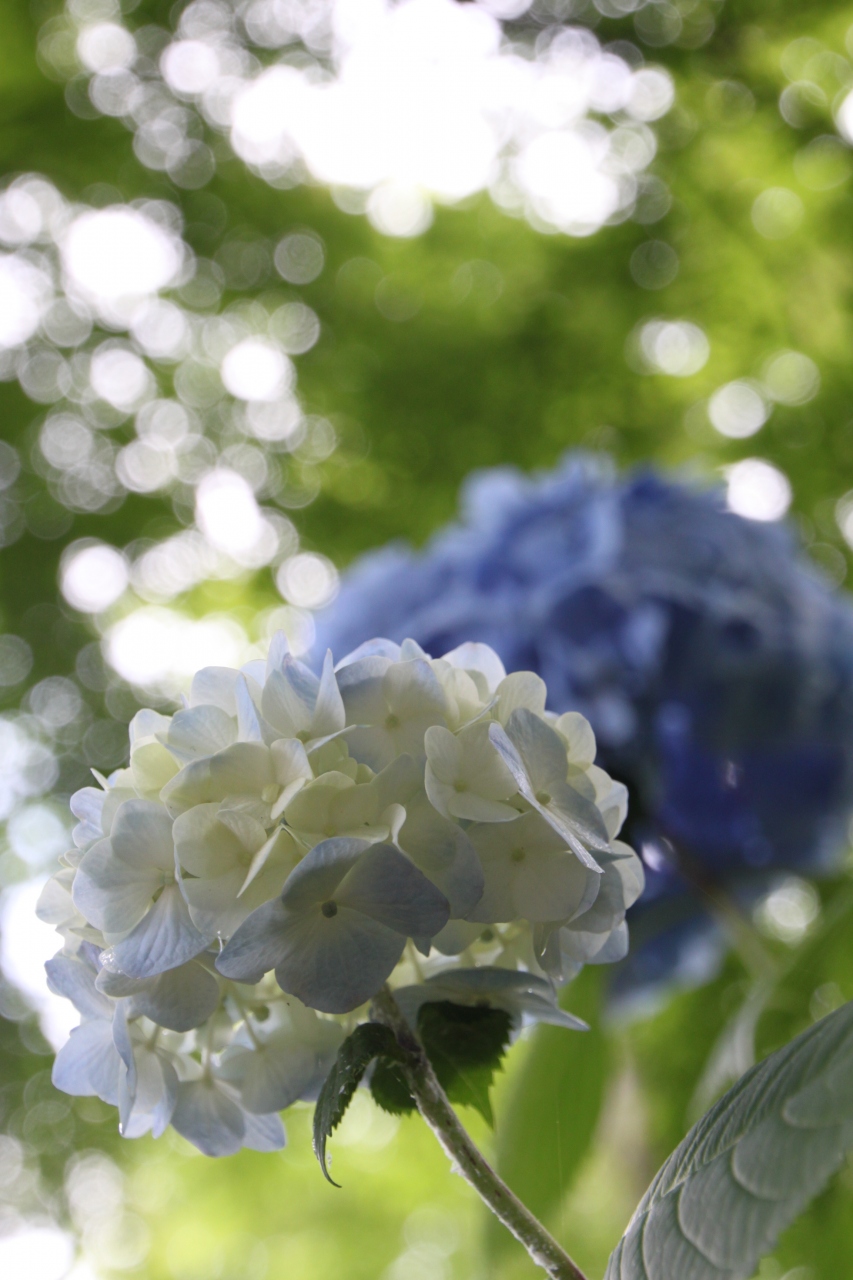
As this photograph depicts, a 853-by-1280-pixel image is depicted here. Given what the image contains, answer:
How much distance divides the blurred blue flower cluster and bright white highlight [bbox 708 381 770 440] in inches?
14.8

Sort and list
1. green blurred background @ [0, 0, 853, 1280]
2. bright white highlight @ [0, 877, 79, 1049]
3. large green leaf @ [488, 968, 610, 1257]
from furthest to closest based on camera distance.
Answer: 1. green blurred background @ [0, 0, 853, 1280]
2. large green leaf @ [488, 968, 610, 1257]
3. bright white highlight @ [0, 877, 79, 1049]

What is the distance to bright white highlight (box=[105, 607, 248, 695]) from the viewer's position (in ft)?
2.74

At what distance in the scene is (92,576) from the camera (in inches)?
38.4

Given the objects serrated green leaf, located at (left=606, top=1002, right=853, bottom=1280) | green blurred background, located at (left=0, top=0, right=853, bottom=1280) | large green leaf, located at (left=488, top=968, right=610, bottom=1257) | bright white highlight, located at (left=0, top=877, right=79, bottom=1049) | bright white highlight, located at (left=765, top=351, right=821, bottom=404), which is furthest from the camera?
bright white highlight, located at (left=765, top=351, right=821, bottom=404)

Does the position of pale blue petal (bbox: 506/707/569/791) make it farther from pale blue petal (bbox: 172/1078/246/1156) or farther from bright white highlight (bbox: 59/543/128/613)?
bright white highlight (bbox: 59/543/128/613)

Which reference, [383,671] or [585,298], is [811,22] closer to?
[585,298]

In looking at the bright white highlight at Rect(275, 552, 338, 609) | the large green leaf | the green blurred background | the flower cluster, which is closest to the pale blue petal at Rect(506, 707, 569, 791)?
the flower cluster

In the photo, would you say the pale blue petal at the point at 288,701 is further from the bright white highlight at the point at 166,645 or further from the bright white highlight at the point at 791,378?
the bright white highlight at the point at 791,378

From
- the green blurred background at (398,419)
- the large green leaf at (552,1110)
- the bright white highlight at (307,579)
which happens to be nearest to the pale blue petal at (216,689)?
the large green leaf at (552,1110)

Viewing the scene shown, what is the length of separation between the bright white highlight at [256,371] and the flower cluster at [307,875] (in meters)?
0.80

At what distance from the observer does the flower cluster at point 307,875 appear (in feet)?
0.63

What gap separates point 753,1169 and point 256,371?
91 centimetres

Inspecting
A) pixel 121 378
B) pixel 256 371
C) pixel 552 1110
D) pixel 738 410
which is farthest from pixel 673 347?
pixel 552 1110

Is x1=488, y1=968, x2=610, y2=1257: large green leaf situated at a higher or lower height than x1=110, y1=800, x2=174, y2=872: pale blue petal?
lower
